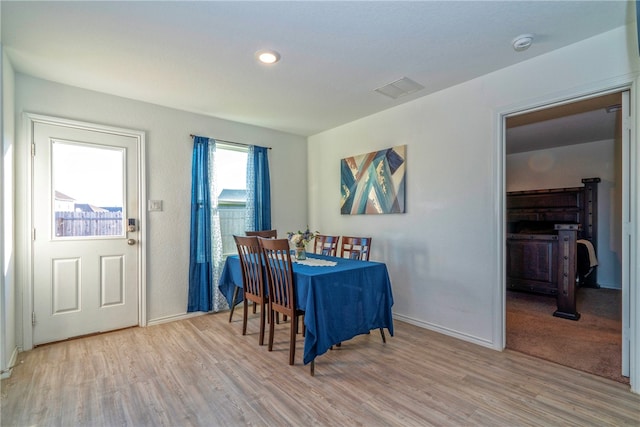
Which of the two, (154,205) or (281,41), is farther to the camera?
(154,205)

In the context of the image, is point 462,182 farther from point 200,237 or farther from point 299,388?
point 200,237

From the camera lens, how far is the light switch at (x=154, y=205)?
10.9 feet

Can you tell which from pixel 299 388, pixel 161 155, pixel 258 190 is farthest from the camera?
pixel 258 190

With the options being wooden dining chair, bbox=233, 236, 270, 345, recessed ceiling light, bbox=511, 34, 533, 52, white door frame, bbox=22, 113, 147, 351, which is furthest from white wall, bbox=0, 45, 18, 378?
recessed ceiling light, bbox=511, 34, 533, 52

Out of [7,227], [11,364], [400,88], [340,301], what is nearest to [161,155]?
[7,227]

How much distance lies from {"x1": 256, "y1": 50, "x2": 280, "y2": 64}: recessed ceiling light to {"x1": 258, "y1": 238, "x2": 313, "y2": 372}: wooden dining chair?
4.82 feet

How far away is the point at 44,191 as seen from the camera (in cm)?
277

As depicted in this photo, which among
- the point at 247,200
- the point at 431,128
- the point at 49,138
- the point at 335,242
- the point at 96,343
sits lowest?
the point at 96,343

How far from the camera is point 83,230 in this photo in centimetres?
297

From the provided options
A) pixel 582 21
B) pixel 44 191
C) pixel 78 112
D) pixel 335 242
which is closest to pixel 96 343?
pixel 44 191

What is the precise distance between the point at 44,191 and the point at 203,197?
1.44m

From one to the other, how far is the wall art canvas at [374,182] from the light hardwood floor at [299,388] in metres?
1.56

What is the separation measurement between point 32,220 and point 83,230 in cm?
38

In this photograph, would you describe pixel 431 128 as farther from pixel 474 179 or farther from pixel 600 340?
pixel 600 340
